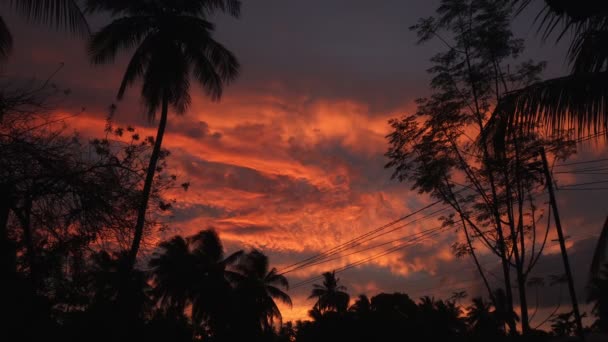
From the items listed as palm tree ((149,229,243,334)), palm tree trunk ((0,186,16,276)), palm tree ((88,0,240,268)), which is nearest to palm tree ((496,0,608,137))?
palm tree trunk ((0,186,16,276))

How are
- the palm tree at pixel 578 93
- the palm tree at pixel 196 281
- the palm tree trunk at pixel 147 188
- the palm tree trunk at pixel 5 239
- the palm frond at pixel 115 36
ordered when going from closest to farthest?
the palm tree at pixel 578 93 < the palm tree trunk at pixel 5 239 < the palm tree trunk at pixel 147 188 < the palm frond at pixel 115 36 < the palm tree at pixel 196 281

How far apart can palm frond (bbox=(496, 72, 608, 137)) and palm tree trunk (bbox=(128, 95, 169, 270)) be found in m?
7.07

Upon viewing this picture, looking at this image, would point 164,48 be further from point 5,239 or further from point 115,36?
point 5,239

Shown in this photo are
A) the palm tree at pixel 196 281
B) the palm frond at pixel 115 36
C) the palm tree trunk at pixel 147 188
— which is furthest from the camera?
the palm tree at pixel 196 281

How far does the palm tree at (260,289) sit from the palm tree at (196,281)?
2.11 m

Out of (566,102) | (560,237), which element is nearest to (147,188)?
(566,102)

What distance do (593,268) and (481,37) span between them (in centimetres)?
1619

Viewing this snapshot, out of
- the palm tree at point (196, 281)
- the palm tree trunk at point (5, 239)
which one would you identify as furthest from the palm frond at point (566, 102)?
the palm tree at point (196, 281)

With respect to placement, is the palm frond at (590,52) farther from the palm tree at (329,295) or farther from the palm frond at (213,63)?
the palm tree at (329,295)

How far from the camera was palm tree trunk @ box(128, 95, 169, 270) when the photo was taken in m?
10.4

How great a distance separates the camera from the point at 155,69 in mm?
18422

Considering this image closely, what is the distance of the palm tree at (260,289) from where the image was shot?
41.1 meters

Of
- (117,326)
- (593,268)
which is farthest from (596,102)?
(117,326)

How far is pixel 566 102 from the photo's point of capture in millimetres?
5527
